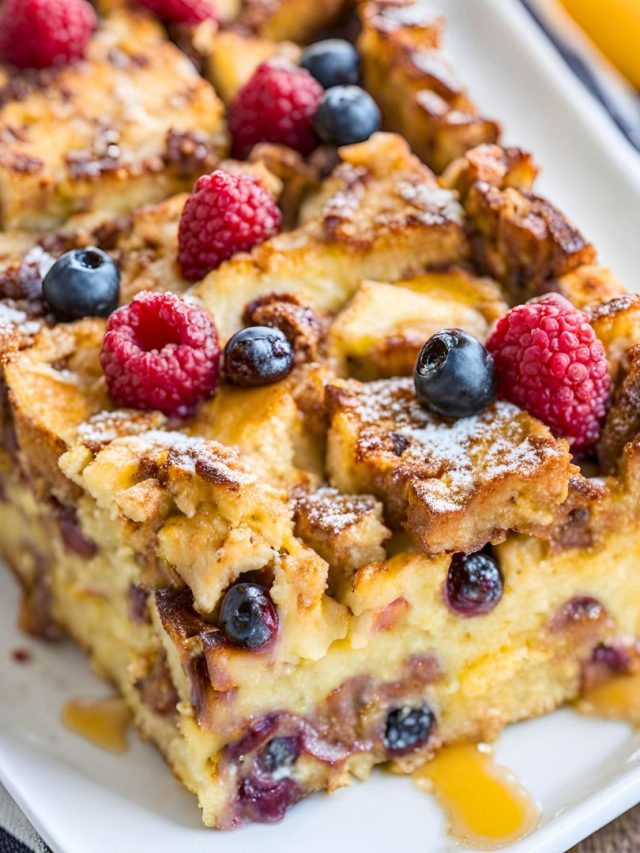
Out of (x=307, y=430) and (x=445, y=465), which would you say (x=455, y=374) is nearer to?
(x=445, y=465)

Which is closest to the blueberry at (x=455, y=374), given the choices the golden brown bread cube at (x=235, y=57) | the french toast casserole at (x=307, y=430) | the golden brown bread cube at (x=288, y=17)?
the french toast casserole at (x=307, y=430)

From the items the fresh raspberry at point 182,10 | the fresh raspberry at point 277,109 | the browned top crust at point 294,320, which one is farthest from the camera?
the fresh raspberry at point 182,10

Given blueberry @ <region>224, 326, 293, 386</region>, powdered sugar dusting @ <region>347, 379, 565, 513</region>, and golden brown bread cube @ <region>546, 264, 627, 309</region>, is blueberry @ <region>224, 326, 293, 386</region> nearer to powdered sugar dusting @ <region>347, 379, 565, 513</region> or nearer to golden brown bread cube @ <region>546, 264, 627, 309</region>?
powdered sugar dusting @ <region>347, 379, 565, 513</region>

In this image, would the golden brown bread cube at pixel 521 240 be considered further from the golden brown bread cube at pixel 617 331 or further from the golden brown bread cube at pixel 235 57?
the golden brown bread cube at pixel 235 57

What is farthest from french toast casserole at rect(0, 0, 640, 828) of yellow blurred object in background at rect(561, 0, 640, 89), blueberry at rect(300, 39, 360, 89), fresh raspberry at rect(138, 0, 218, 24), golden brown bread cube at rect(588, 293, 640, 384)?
yellow blurred object in background at rect(561, 0, 640, 89)

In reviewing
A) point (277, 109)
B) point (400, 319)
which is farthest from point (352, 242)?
point (277, 109)

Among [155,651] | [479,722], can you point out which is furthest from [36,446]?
[479,722]

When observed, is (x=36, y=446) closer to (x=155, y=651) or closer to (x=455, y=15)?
(x=155, y=651)
